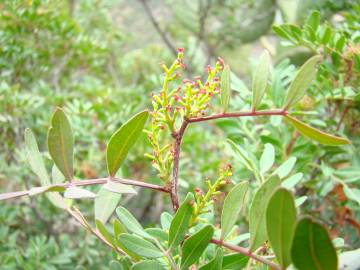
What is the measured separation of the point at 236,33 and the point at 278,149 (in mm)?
2480

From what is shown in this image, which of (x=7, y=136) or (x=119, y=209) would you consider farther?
(x=7, y=136)

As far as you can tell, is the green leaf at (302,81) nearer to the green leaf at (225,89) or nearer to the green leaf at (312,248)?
the green leaf at (225,89)

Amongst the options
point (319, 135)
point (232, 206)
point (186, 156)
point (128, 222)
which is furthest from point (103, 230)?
point (186, 156)

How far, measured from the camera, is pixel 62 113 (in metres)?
0.45

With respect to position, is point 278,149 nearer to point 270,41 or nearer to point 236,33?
point 236,33

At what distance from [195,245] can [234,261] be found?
0.08 meters

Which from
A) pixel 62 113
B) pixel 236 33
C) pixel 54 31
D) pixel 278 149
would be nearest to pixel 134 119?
pixel 62 113

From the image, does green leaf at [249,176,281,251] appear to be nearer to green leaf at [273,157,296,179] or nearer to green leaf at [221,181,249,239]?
green leaf at [221,181,249,239]

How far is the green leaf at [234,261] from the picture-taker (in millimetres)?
503

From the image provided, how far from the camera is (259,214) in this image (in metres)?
0.43

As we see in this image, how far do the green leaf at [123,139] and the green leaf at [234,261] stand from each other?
0.16 meters

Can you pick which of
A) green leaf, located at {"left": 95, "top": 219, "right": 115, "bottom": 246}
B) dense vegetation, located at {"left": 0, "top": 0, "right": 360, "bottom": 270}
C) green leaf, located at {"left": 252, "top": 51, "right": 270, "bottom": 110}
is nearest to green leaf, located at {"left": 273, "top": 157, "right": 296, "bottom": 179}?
dense vegetation, located at {"left": 0, "top": 0, "right": 360, "bottom": 270}

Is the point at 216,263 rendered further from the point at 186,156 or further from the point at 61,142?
the point at 186,156

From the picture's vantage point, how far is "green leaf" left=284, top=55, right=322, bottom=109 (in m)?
0.45
